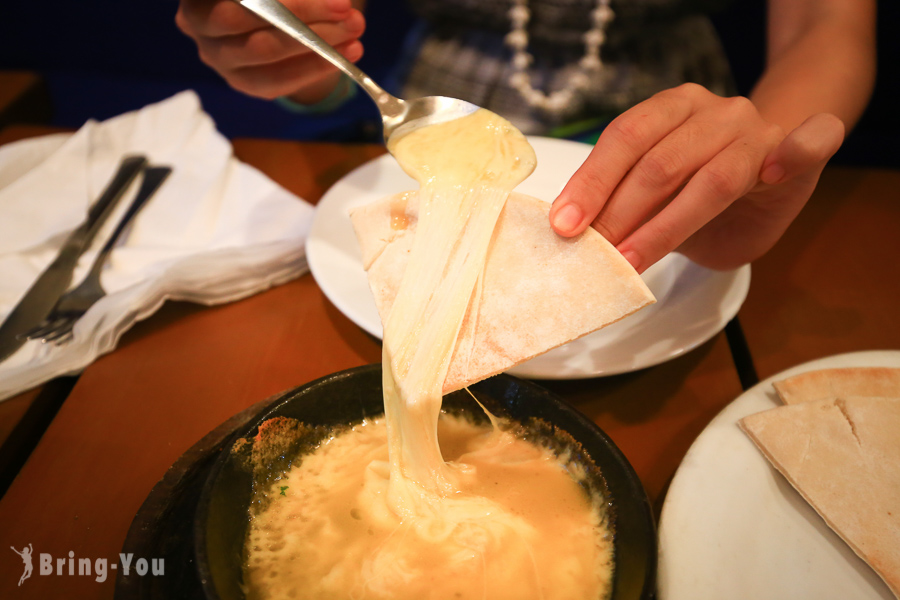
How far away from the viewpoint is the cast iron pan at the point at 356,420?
0.59m

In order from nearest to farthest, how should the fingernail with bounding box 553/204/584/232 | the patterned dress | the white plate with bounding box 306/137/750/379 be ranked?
the fingernail with bounding box 553/204/584/232 → the white plate with bounding box 306/137/750/379 → the patterned dress

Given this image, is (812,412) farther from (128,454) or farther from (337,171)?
(337,171)

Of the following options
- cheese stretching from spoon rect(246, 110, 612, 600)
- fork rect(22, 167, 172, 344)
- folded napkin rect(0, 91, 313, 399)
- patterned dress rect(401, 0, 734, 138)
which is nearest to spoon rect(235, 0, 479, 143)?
cheese stretching from spoon rect(246, 110, 612, 600)

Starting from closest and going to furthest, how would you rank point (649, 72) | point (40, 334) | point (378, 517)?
1. point (378, 517)
2. point (40, 334)
3. point (649, 72)

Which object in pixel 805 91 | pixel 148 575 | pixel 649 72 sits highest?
pixel 805 91

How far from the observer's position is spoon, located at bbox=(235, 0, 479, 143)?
923 millimetres

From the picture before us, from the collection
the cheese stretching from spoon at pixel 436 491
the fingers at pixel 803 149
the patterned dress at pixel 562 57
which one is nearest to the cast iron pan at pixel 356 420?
the cheese stretching from spoon at pixel 436 491

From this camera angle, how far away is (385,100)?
0.97 meters

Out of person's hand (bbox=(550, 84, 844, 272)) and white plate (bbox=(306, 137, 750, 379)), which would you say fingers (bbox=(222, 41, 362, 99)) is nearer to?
white plate (bbox=(306, 137, 750, 379))

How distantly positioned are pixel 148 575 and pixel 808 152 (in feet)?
3.02

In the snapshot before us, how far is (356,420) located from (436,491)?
159 mm

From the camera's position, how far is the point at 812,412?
778mm

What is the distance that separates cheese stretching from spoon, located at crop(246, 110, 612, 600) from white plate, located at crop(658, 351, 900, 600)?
3.5 inches

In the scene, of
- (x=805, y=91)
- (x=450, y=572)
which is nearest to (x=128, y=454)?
(x=450, y=572)
